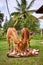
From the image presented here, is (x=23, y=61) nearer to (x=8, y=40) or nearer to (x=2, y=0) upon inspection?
(x=8, y=40)

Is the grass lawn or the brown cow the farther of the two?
the brown cow

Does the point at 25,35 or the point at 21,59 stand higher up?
the point at 25,35

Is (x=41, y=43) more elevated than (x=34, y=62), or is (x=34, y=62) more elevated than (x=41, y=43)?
(x=41, y=43)

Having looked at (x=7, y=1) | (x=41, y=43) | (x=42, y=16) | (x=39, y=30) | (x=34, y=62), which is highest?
(x=7, y=1)

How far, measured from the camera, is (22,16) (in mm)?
2713

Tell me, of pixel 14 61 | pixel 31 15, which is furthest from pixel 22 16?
pixel 14 61

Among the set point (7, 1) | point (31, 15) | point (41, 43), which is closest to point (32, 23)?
point (31, 15)

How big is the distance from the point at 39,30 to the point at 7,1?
71 cm

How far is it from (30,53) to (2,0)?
38.2 inches

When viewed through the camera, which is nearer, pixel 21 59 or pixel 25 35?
pixel 21 59

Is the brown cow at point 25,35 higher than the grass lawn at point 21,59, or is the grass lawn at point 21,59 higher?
the brown cow at point 25,35

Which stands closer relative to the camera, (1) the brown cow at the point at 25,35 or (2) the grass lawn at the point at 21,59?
(2) the grass lawn at the point at 21,59

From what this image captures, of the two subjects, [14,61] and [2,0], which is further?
[2,0]

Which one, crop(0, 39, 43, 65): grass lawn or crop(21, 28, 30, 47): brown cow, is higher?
crop(21, 28, 30, 47): brown cow
